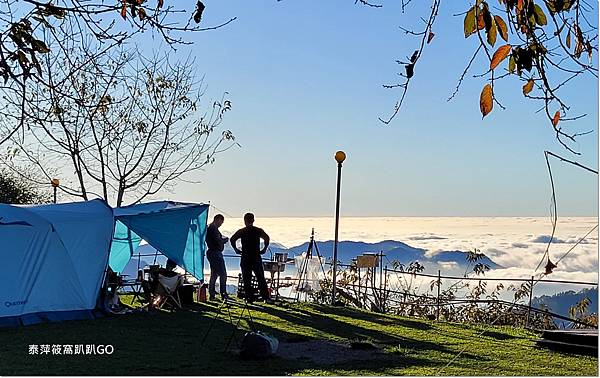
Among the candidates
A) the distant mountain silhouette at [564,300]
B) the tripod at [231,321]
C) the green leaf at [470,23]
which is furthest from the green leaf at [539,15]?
the distant mountain silhouette at [564,300]

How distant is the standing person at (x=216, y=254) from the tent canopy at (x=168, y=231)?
1.08 ft

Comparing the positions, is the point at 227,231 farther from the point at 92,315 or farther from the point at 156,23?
the point at 156,23

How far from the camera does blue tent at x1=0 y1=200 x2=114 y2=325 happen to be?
32.0 ft

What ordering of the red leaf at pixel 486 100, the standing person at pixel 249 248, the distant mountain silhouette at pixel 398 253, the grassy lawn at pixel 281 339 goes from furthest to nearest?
the distant mountain silhouette at pixel 398 253
the standing person at pixel 249 248
the grassy lawn at pixel 281 339
the red leaf at pixel 486 100

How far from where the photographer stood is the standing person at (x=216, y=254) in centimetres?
1198

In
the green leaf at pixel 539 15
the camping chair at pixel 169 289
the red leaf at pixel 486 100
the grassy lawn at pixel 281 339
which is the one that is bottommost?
the grassy lawn at pixel 281 339

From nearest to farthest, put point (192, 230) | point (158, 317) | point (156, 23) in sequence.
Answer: point (156, 23)
point (158, 317)
point (192, 230)

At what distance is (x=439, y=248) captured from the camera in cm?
1304

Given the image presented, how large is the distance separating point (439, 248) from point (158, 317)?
4790 millimetres

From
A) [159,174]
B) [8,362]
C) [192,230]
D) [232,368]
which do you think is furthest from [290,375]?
[159,174]

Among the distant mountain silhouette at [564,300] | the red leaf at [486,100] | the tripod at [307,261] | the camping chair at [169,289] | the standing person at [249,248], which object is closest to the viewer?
the red leaf at [486,100]

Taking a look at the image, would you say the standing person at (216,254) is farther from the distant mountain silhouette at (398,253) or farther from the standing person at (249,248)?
the distant mountain silhouette at (398,253)

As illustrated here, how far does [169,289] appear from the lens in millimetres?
11039

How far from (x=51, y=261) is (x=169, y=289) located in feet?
5.24
